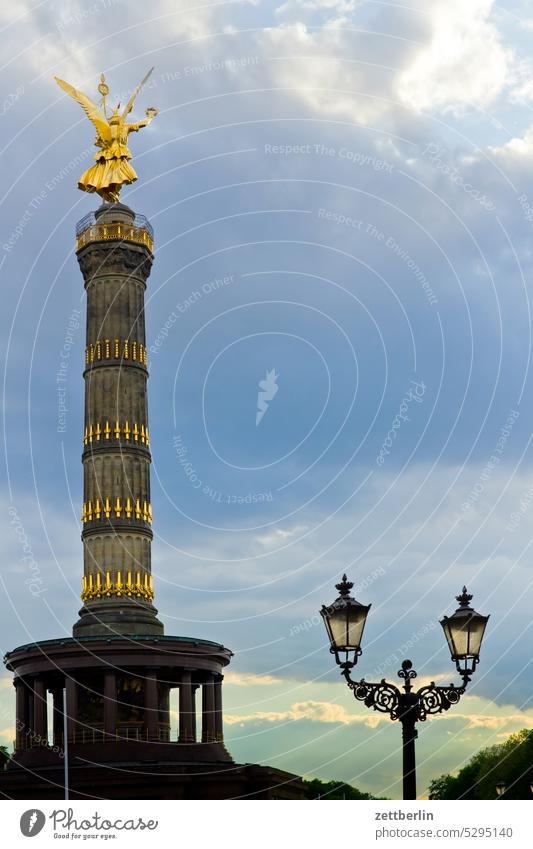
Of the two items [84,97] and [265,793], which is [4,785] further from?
[84,97]

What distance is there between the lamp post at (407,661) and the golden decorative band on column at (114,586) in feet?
122

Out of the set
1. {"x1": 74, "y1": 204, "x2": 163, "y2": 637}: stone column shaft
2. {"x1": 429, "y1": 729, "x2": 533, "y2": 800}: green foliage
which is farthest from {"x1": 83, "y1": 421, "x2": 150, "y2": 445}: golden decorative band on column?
{"x1": 429, "y1": 729, "x2": 533, "y2": 800}: green foliage

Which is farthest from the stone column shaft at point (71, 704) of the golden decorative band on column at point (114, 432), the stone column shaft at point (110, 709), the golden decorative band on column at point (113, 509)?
the golden decorative band on column at point (114, 432)

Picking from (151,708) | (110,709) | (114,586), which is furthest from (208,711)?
(114,586)

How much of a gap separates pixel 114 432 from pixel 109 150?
13.0 metres

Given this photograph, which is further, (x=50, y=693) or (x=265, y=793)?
(x=50, y=693)

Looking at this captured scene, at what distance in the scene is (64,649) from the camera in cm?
5403

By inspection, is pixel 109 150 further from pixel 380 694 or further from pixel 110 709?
pixel 380 694

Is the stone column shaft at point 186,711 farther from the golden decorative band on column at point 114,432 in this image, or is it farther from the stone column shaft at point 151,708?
the golden decorative band on column at point 114,432

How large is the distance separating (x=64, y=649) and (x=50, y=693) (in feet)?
16.5

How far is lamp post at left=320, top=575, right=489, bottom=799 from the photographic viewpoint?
66.6 feet

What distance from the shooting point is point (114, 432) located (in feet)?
194
